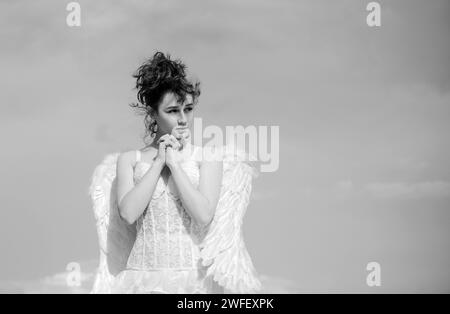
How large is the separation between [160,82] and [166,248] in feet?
2.85

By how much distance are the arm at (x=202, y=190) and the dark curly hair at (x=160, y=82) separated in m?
0.38

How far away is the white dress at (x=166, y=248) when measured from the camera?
3.74 meters

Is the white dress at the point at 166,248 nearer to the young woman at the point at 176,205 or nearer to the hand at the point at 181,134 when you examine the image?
the young woman at the point at 176,205

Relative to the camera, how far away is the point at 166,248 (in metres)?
3.75

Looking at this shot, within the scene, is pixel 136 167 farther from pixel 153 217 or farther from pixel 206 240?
pixel 206 240

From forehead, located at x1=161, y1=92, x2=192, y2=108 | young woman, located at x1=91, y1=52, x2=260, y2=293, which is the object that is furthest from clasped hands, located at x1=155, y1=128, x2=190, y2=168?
forehead, located at x1=161, y1=92, x2=192, y2=108

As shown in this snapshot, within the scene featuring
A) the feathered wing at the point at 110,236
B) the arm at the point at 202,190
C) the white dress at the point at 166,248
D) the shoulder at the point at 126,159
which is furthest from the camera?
the feathered wing at the point at 110,236

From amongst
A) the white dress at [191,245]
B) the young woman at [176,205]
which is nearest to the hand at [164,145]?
the young woman at [176,205]

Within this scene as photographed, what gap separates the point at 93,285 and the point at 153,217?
59 cm

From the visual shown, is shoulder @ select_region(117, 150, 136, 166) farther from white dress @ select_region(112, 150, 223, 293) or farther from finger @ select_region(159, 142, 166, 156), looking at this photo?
finger @ select_region(159, 142, 166, 156)

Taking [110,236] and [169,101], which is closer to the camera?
[169,101]

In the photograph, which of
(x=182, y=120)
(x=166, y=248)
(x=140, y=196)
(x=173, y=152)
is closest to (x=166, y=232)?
(x=166, y=248)

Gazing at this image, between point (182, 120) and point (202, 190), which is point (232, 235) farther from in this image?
point (182, 120)

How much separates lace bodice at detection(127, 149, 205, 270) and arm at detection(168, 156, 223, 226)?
65 millimetres
